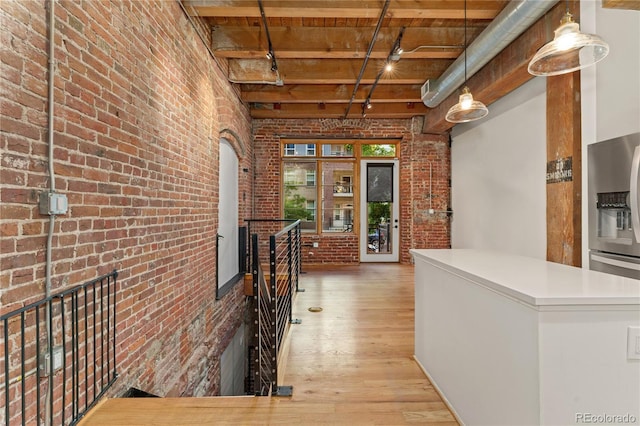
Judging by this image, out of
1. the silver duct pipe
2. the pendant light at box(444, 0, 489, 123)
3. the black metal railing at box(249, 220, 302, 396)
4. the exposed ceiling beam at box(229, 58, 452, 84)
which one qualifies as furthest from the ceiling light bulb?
the black metal railing at box(249, 220, 302, 396)

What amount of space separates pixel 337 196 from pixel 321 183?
17.6 inches

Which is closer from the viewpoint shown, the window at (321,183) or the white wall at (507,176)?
the white wall at (507,176)

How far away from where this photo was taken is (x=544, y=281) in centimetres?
137

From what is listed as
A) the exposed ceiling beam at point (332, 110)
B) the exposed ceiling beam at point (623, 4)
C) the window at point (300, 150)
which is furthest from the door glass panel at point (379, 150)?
the exposed ceiling beam at point (623, 4)

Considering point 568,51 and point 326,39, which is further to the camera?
point 326,39

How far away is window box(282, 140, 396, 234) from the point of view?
20.7ft

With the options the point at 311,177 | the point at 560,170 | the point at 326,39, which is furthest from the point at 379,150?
the point at 560,170

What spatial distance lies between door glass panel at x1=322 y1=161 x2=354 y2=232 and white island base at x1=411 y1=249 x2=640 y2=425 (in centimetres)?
473

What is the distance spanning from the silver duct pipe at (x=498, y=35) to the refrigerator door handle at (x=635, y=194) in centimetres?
141

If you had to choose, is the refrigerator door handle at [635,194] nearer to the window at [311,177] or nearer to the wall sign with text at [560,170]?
the wall sign with text at [560,170]

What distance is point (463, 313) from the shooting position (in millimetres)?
1707

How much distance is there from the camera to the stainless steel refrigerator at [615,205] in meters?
1.87

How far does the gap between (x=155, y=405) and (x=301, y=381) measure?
37.1 inches

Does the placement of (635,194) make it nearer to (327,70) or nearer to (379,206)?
(327,70)
